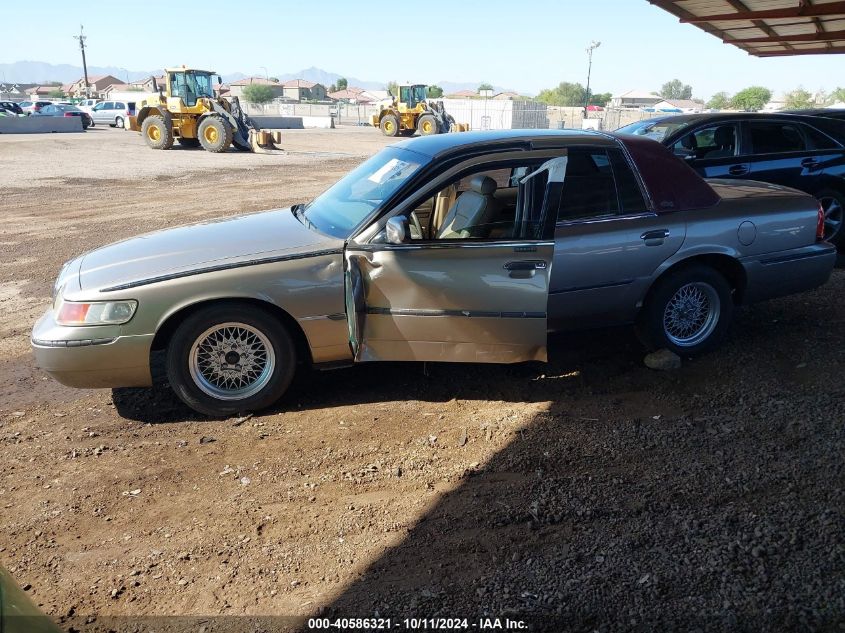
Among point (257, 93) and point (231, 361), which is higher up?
point (257, 93)

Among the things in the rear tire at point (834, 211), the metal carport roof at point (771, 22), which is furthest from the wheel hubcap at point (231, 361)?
the metal carport roof at point (771, 22)

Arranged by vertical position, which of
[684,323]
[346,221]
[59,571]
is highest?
[346,221]

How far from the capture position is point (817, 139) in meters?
8.50

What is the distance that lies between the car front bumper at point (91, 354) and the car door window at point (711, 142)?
21.9 ft

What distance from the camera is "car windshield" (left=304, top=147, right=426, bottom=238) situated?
457 cm

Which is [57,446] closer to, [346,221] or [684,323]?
[346,221]

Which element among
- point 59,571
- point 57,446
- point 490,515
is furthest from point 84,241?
point 490,515

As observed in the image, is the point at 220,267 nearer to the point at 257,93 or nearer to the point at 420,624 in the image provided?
the point at 420,624

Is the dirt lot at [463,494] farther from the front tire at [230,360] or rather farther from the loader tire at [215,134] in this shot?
the loader tire at [215,134]

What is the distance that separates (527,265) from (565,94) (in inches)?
6969

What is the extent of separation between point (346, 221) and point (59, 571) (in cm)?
257

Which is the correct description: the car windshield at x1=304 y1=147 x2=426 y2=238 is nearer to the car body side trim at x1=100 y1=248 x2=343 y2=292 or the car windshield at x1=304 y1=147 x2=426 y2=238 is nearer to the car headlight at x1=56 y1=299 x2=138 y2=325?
the car body side trim at x1=100 y1=248 x2=343 y2=292

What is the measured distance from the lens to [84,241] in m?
9.95

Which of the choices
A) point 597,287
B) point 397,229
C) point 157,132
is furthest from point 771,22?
point 157,132
